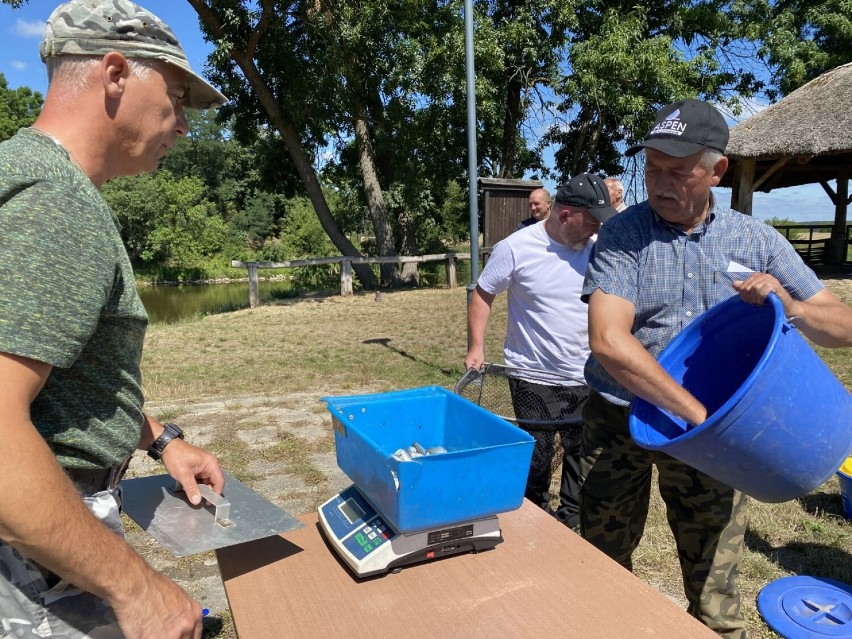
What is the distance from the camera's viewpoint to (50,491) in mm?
930

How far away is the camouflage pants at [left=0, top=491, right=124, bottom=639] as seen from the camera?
1036 mm

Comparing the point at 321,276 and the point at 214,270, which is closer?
the point at 321,276

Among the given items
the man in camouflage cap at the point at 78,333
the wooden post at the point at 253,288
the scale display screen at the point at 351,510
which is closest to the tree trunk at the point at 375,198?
the wooden post at the point at 253,288

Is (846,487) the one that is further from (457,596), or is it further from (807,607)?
(457,596)

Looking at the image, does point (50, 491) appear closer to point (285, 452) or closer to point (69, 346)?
point (69, 346)

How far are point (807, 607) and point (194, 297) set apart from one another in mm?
22581

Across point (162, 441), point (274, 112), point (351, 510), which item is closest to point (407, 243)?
point (274, 112)

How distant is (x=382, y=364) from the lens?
799cm

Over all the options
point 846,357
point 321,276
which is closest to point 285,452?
point 846,357

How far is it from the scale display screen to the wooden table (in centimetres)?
10

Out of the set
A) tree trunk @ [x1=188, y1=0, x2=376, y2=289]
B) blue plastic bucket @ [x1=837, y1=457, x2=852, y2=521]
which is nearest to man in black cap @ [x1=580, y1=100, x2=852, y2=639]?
blue plastic bucket @ [x1=837, y1=457, x2=852, y2=521]

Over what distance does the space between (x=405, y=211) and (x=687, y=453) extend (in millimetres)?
16281

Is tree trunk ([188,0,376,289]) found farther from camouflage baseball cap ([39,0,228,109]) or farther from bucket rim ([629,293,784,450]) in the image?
camouflage baseball cap ([39,0,228,109])

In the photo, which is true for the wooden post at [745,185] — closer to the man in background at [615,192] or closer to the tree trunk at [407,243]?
the tree trunk at [407,243]
